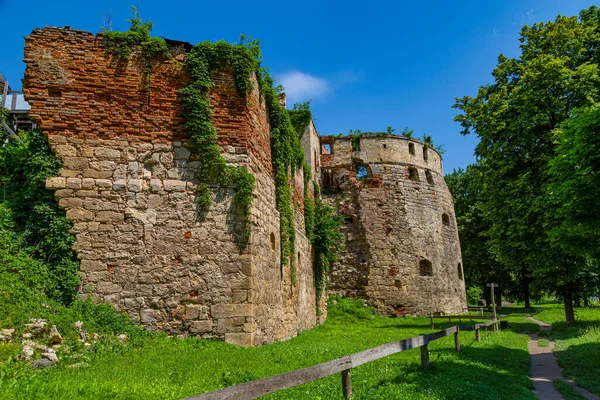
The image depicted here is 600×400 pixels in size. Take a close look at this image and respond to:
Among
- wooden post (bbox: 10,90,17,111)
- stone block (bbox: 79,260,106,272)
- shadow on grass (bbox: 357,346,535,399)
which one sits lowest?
shadow on grass (bbox: 357,346,535,399)

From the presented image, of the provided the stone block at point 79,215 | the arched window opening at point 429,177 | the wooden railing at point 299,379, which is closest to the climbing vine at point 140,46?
the stone block at point 79,215

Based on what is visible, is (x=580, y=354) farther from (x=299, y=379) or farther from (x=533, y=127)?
(x=299, y=379)

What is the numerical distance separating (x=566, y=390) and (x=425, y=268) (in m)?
14.7

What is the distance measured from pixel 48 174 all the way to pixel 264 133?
5.08 m

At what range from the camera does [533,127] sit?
15.7 m

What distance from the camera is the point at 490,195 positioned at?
57.2 feet

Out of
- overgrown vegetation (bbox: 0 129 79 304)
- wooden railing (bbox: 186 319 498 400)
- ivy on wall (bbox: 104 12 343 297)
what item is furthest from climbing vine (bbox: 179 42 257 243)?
wooden railing (bbox: 186 319 498 400)

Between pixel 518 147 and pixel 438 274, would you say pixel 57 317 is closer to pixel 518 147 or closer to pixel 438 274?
pixel 518 147

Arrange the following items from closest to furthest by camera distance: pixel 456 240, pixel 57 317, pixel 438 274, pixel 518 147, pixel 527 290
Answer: pixel 57 317 < pixel 518 147 < pixel 438 274 < pixel 456 240 < pixel 527 290

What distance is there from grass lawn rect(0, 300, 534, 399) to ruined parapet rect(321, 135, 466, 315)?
1052 centimetres

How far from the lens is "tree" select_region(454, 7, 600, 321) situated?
598 inches

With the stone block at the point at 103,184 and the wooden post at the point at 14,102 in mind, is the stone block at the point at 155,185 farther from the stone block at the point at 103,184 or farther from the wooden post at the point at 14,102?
the wooden post at the point at 14,102

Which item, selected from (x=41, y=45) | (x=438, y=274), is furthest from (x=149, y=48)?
(x=438, y=274)

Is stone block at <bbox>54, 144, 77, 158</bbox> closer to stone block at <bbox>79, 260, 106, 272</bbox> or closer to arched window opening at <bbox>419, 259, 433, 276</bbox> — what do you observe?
stone block at <bbox>79, 260, 106, 272</bbox>
